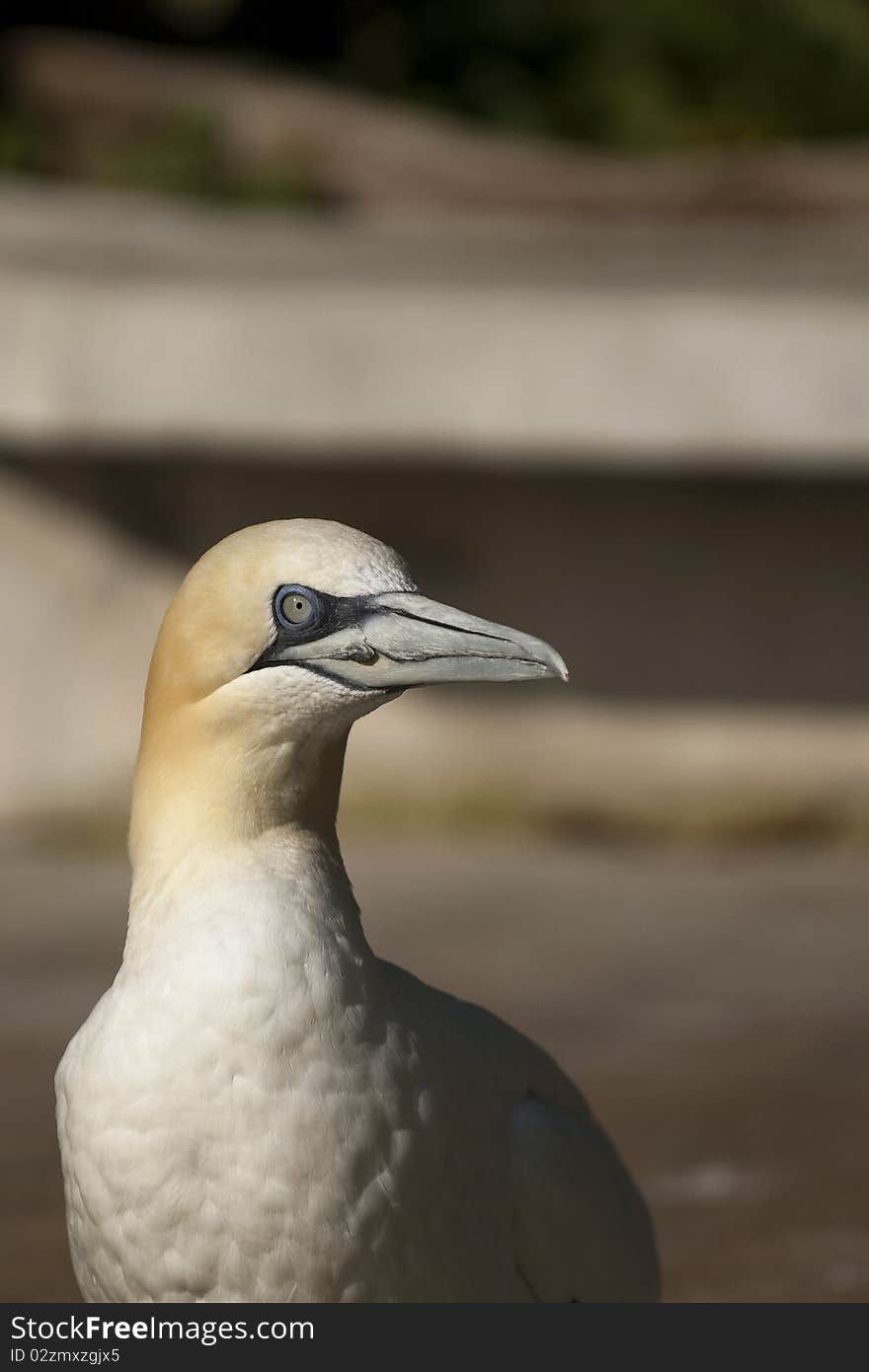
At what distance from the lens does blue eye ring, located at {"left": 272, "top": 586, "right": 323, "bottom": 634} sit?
1656 mm

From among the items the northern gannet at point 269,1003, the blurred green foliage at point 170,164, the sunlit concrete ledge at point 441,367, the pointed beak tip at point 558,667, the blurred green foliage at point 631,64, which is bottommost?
the northern gannet at point 269,1003

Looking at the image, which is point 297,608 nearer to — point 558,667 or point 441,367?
point 558,667

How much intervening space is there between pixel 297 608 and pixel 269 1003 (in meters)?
0.32

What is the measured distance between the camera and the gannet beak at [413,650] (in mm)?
1643

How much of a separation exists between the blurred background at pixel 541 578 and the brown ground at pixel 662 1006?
0.04 ft

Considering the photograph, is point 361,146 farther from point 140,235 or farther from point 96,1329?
point 96,1329

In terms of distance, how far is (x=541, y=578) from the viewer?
4961 mm

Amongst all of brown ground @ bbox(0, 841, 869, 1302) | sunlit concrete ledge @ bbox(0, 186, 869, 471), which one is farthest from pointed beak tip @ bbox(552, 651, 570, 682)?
sunlit concrete ledge @ bbox(0, 186, 869, 471)

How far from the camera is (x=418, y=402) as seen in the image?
177 inches

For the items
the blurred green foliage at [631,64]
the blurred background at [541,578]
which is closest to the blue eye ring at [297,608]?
the blurred background at [541,578]

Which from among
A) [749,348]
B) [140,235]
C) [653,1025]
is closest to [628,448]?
[749,348]

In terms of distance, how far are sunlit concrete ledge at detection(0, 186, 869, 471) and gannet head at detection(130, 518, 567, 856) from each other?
2812mm

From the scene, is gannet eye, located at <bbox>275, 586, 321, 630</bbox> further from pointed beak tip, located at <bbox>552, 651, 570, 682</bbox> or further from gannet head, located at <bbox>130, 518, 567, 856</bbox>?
pointed beak tip, located at <bbox>552, 651, 570, 682</bbox>

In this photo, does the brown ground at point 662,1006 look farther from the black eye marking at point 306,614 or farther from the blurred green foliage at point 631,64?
the blurred green foliage at point 631,64
